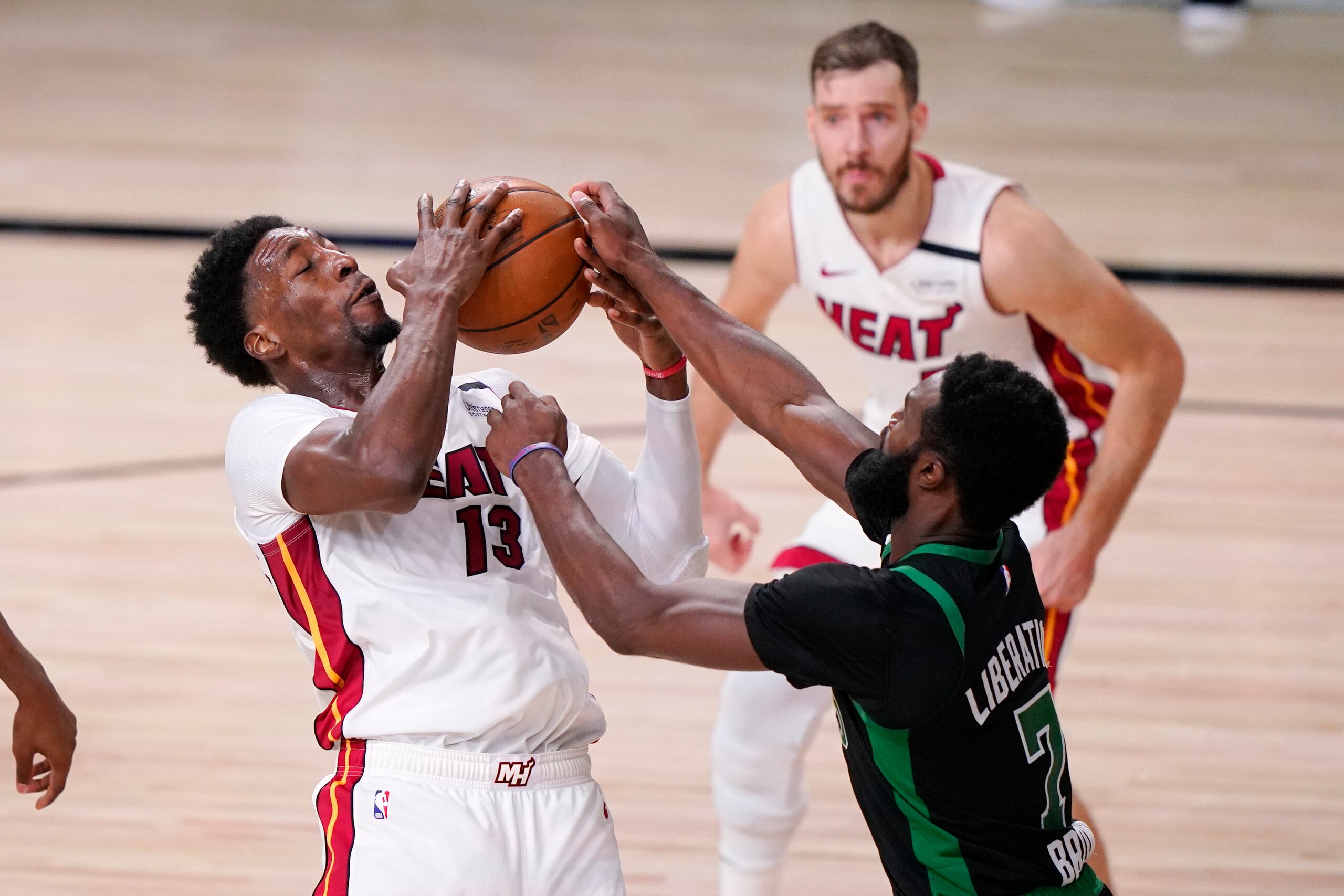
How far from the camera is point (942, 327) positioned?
4.54 metres

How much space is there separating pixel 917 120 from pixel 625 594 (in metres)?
2.46

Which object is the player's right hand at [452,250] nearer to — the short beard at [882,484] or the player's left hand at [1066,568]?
the short beard at [882,484]

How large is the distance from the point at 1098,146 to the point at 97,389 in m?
6.49

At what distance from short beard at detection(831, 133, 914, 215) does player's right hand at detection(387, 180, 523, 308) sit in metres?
1.84

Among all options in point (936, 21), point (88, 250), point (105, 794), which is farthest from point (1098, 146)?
point (105, 794)

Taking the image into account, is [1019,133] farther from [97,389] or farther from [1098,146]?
[97,389]

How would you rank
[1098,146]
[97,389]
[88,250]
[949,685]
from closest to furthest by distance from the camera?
[949,685] < [97,389] < [88,250] < [1098,146]

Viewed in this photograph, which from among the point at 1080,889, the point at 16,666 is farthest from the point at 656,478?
the point at 16,666

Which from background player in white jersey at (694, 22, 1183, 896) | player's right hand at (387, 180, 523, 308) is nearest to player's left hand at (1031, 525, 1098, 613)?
background player in white jersey at (694, 22, 1183, 896)

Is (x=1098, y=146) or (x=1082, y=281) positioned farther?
(x=1098, y=146)

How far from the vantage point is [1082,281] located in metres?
4.31

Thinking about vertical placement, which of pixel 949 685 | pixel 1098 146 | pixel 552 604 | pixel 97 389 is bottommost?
pixel 97 389

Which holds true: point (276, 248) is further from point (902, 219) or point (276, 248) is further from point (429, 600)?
point (902, 219)

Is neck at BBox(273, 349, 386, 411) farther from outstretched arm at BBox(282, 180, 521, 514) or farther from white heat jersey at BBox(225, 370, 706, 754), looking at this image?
outstretched arm at BBox(282, 180, 521, 514)
